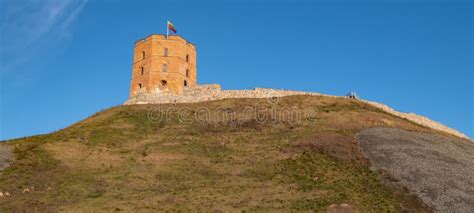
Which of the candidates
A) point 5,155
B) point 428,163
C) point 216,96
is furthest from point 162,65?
point 428,163

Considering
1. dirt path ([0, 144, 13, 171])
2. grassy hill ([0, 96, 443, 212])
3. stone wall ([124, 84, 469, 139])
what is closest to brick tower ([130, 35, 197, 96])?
stone wall ([124, 84, 469, 139])

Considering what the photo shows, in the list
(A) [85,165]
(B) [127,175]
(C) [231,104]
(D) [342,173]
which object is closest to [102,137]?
(A) [85,165]

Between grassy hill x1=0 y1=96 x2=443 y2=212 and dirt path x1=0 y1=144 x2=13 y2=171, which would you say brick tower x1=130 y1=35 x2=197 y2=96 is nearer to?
grassy hill x1=0 y1=96 x2=443 y2=212

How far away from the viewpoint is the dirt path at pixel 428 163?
3777cm

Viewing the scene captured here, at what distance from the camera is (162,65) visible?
69.4 m

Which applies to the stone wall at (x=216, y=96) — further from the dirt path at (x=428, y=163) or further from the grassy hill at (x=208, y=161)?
the dirt path at (x=428, y=163)

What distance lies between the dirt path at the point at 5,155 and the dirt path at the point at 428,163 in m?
29.4

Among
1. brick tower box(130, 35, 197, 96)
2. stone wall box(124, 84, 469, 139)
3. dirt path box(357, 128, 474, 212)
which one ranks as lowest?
dirt path box(357, 128, 474, 212)

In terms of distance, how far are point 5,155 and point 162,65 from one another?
26918 millimetres

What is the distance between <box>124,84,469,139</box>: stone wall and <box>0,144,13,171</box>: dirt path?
20.6 m

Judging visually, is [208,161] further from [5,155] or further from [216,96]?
[216,96]

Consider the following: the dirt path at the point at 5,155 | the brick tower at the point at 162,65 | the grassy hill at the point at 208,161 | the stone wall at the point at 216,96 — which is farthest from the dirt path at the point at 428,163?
the dirt path at the point at 5,155

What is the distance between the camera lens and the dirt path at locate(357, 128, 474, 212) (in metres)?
37.8

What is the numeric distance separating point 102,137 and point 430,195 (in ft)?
98.7
